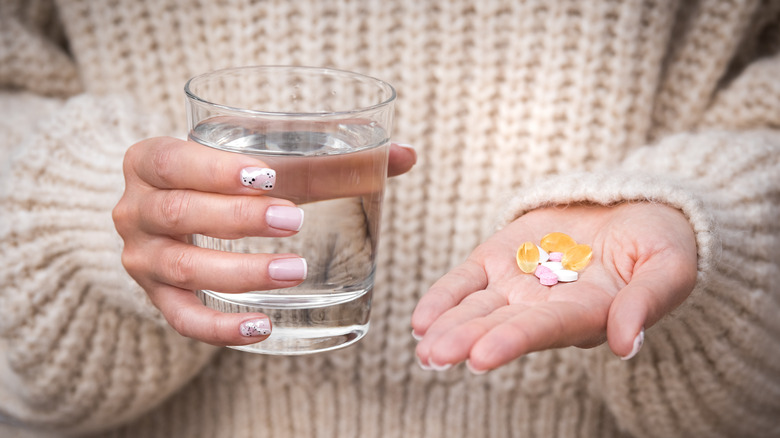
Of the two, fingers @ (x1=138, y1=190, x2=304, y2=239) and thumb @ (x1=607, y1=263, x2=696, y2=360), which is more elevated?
fingers @ (x1=138, y1=190, x2=304, y2=239)

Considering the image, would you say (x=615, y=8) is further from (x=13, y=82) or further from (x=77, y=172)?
(x=13, y=82)

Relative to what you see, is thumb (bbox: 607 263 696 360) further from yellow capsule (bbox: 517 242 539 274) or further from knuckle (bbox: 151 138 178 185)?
knuckle (bbox: 151 138 178 185)

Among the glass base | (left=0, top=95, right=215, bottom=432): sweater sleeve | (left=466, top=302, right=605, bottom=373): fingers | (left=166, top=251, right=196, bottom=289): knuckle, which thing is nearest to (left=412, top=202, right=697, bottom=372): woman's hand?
(left=466, top=302, right=605, bottom=373): fingers

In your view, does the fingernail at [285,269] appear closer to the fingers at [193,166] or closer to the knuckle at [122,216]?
the fingers at [193,166]

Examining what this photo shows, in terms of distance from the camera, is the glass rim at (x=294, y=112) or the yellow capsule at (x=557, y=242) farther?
the yellow capsule at (x=557, y=242)

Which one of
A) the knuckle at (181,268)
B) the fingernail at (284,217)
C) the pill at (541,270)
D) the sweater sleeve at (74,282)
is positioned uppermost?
the fingernail at (284,217)

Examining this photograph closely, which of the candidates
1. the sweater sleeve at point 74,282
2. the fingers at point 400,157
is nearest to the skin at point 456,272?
the fingers at point 400,157
